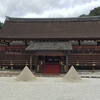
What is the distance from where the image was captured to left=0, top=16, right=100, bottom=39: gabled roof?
20.3 metres

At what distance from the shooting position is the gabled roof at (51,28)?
66.5ft

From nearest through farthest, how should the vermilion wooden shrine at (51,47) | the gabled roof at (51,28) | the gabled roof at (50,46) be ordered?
1. the gabled roof at (50,46)
2. the vermilion wooden shrine at (51,47)
3. the gabled roof at (51,28)

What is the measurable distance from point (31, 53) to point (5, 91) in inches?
330

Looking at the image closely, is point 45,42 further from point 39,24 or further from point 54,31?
point 39,24

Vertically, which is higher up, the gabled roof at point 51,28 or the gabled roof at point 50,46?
the gabled roof at point 51,28

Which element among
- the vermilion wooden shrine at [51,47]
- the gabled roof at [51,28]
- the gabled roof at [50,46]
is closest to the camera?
the gabled roof at [50,46]

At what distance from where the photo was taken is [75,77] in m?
14.5

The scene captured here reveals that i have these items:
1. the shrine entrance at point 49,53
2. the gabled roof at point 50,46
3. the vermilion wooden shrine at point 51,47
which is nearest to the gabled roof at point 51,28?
the vermilion wooden shrine at point 51,47

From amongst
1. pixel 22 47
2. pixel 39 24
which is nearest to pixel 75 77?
pixel 22 47

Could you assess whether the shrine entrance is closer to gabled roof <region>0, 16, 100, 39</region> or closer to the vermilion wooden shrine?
the vermilion wooden shrine

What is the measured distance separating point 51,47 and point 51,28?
435cm

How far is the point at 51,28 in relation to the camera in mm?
22469

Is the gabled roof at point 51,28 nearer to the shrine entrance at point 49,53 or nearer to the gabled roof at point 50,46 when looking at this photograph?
the gabled roof at point 50,46

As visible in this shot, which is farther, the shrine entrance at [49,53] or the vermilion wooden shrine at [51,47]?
the vermilion wooden shrine at [51,47]
